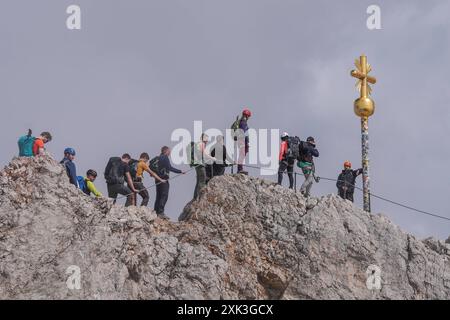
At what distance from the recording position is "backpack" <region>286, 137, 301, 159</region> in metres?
26.7

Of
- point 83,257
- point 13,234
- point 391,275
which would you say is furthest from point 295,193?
point 13,234

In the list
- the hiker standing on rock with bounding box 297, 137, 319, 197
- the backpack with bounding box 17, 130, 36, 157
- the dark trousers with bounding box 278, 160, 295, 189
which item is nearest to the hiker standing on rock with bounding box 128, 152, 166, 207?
the backpack with bounding box 17, 130, 36, 157

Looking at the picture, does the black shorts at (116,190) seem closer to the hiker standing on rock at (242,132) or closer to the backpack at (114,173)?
the backpack at (114,173)

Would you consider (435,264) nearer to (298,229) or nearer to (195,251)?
(298,229)

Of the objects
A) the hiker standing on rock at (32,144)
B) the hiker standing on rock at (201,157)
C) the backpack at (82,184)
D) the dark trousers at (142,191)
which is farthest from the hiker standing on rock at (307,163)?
the hiker standing on rock at (32,144)

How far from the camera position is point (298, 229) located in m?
25.6

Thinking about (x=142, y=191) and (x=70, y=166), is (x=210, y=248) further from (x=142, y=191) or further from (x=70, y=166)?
(x=70, y=166)

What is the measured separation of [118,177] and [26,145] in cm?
291

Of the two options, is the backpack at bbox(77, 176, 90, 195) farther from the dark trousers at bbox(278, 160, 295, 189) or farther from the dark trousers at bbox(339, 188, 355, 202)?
the dark trousers at bbox(339, 188, 355, 202)

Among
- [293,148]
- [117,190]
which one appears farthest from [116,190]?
[293,148]

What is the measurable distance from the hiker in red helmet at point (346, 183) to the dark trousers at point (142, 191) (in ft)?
22.0

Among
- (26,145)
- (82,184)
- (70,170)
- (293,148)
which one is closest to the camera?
(26,145)

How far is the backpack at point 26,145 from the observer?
24.4 metres

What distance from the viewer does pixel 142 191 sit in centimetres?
2597
